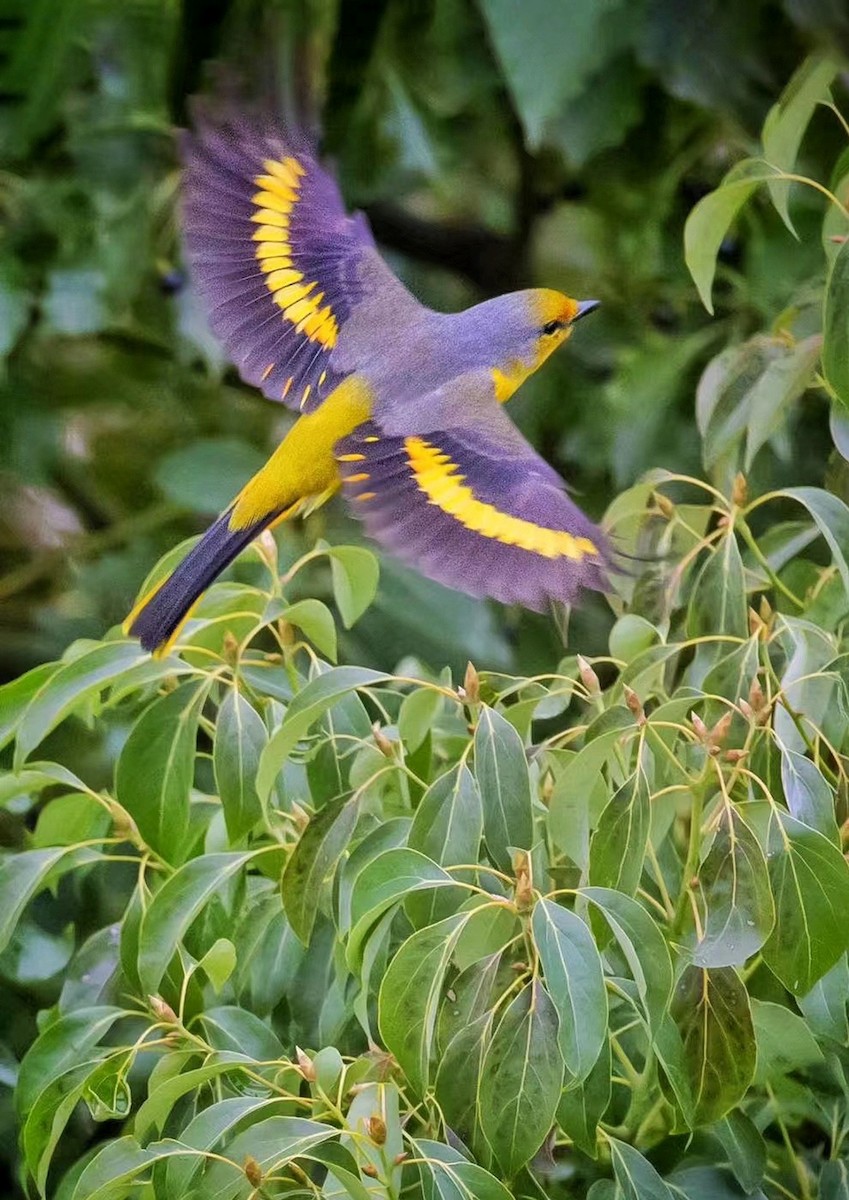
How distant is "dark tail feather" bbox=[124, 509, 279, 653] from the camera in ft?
2.04

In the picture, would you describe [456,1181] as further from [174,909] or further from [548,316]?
[548,316]

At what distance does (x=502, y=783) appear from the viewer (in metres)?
0.52

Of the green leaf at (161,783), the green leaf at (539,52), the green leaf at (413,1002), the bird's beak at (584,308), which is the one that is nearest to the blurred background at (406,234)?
the green leaf at (539,52)

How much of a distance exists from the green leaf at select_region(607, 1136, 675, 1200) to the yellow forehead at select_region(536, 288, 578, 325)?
0.37 m

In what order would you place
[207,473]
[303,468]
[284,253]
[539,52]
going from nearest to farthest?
1. [303,468]
2. [284,253]
3. [539,52]
4. [207,473]

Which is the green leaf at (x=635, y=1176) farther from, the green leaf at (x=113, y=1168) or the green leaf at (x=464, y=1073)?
the green leaf at (x=113, y=1168)

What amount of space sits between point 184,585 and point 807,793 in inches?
10.9

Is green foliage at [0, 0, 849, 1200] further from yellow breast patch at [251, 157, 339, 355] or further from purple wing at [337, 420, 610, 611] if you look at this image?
yellow breast patch at [251, 157, 339, 355]

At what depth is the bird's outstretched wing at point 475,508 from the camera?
1.82 ft

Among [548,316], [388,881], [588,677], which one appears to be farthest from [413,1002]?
[548,316]

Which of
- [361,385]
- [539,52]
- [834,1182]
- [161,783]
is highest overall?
[539,52]

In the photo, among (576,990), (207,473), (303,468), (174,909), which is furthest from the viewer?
(207,473)

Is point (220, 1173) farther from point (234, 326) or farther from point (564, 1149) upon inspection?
point (234, 326)

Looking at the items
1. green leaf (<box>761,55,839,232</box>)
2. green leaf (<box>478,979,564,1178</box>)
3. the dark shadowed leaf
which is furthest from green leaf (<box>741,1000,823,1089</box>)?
green leaf (<box>761,55,839,232</box>)
